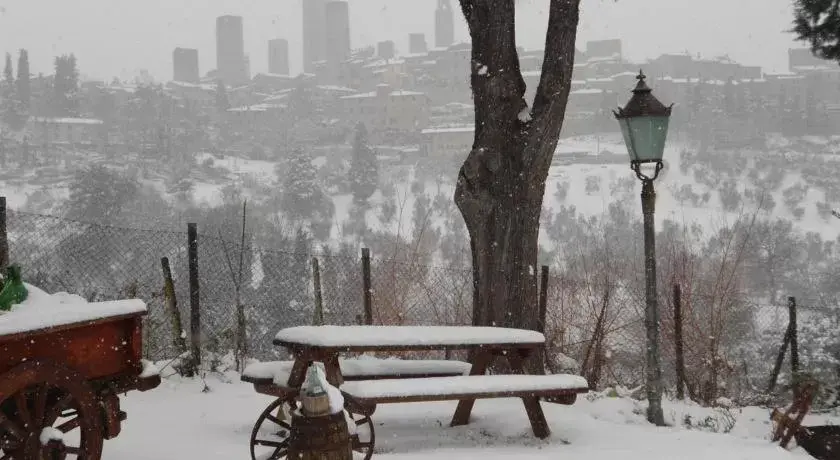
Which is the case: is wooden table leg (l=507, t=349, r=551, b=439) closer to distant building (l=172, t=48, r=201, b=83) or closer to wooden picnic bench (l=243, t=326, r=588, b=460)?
wooden picnic bench (l=243, t=326, r=588, b=460)

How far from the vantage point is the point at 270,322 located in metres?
18.2

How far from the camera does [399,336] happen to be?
4055 mm

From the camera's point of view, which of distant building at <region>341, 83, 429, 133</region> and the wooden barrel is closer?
the wooden barrel

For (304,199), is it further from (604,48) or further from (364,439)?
(604,48)

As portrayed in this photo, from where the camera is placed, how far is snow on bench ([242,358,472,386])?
4.06m

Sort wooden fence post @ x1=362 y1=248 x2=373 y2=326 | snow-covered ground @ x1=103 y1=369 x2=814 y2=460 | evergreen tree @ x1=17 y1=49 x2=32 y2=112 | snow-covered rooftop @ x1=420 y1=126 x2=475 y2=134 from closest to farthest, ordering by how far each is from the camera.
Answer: snow-covered ground @ x1=103 y1=369 x2=814 y2=460 < wooden fence post @ x1=362 y1=248 x2=373 y2=326 < evergreen tree @ x1=17 y1=49 x2=32 y2=112 < snow-covered rooftop @ x1=420 y1=126 x2=475 y2=134

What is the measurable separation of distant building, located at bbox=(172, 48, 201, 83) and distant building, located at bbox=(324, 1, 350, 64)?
108 ft

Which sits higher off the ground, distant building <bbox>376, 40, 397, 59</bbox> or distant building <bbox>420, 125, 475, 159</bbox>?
distant building <bbox>376, 40, 397, 59</bbox>

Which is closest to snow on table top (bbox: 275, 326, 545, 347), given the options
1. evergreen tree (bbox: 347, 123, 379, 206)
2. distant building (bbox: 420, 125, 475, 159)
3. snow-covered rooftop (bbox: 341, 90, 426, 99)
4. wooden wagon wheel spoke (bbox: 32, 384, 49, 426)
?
wooden wagon wheel spoke (bbox: 32, 384, 49, 426)

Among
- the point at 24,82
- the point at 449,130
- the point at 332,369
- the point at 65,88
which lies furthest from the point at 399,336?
the point at 65,88

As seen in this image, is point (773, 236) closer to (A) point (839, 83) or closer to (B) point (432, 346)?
(B) point (432, 346)

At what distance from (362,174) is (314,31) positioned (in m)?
122

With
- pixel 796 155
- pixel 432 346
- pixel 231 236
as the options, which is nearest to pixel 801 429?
pixel 432 346

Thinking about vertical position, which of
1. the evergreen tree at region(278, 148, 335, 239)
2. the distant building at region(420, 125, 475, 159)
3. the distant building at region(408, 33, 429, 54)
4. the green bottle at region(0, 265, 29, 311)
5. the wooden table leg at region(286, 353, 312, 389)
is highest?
the distant building at region(408, 33, 429, 54)
